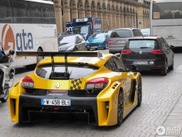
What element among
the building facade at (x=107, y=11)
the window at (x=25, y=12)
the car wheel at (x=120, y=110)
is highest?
the building facade at (x=107, y=11)

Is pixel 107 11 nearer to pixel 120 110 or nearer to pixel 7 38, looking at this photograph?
pixel 7 38

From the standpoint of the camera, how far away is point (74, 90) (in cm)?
750

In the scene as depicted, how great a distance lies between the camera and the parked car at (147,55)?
16094 mm

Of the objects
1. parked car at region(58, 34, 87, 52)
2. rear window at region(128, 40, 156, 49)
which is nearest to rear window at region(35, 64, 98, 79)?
rear window at region(128, 40, 156, 49)

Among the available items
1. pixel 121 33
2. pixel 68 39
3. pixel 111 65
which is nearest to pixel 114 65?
pixel 111 65

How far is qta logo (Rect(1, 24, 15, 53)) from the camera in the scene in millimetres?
17266

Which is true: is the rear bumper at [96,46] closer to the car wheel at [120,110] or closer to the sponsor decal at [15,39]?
the sponsor decal at [15,39]

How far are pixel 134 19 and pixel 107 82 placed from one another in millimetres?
120031

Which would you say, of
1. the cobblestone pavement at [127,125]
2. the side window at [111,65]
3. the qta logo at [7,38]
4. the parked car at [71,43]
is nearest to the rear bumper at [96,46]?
the parked car at [71,43]

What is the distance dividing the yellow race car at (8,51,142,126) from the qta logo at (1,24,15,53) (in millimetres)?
9339

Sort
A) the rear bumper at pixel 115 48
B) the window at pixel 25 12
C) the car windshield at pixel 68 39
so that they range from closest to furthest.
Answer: the window at pixel 25 12 → the car windshield at pixel 68 39 → the rear bumper at pixel 115 48

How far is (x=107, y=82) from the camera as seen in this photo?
7.52 metres

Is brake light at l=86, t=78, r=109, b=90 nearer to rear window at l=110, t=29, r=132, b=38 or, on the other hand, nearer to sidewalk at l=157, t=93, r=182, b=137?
sidewalk at l=157, t=93, r=182, b=137

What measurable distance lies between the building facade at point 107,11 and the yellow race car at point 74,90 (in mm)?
54505
